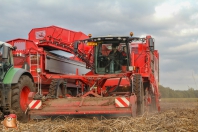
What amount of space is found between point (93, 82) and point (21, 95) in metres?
2.04

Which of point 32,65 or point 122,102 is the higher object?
point 32,65

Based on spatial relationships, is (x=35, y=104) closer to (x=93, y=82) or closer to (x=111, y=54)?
(x=93, y=82)

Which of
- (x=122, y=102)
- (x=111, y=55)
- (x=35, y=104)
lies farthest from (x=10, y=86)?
(x=111, y=55)

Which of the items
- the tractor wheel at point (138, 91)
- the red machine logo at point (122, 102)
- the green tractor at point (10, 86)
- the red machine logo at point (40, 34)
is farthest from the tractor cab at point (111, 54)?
the red machine logo at point (40, 34)

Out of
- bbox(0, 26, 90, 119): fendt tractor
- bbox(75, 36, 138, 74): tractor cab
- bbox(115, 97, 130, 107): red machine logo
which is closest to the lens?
bbox(115, 97, 130, 107): red machine logo

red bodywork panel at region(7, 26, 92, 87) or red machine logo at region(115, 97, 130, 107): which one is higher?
red bodywork panel at region(7, 26, 92, 87)

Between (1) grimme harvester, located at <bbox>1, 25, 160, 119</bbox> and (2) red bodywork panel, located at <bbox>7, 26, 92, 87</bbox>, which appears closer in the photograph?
(1) grimme harvester, located at <bbox>1, 25, 160, 119</bbox>

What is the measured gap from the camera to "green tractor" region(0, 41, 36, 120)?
7.14 m

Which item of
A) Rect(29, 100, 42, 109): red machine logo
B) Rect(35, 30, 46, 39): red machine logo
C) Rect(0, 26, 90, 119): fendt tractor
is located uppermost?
Rect(35, 30, 46, 39): red machine logo

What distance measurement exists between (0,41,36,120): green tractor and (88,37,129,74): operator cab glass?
99.1 inches

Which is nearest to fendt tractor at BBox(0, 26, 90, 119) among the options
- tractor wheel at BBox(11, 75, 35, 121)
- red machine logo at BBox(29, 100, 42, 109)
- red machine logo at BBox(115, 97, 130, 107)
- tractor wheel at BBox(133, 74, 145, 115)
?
tractor wheel at BBox(11, 75, 35, 121)

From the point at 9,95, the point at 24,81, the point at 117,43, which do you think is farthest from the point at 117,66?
the point at 9,95

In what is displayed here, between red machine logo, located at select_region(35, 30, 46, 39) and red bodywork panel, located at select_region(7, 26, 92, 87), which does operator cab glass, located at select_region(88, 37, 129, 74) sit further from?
red machine logo, located at select_region(35, 30, 46, 39)

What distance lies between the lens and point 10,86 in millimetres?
7234
